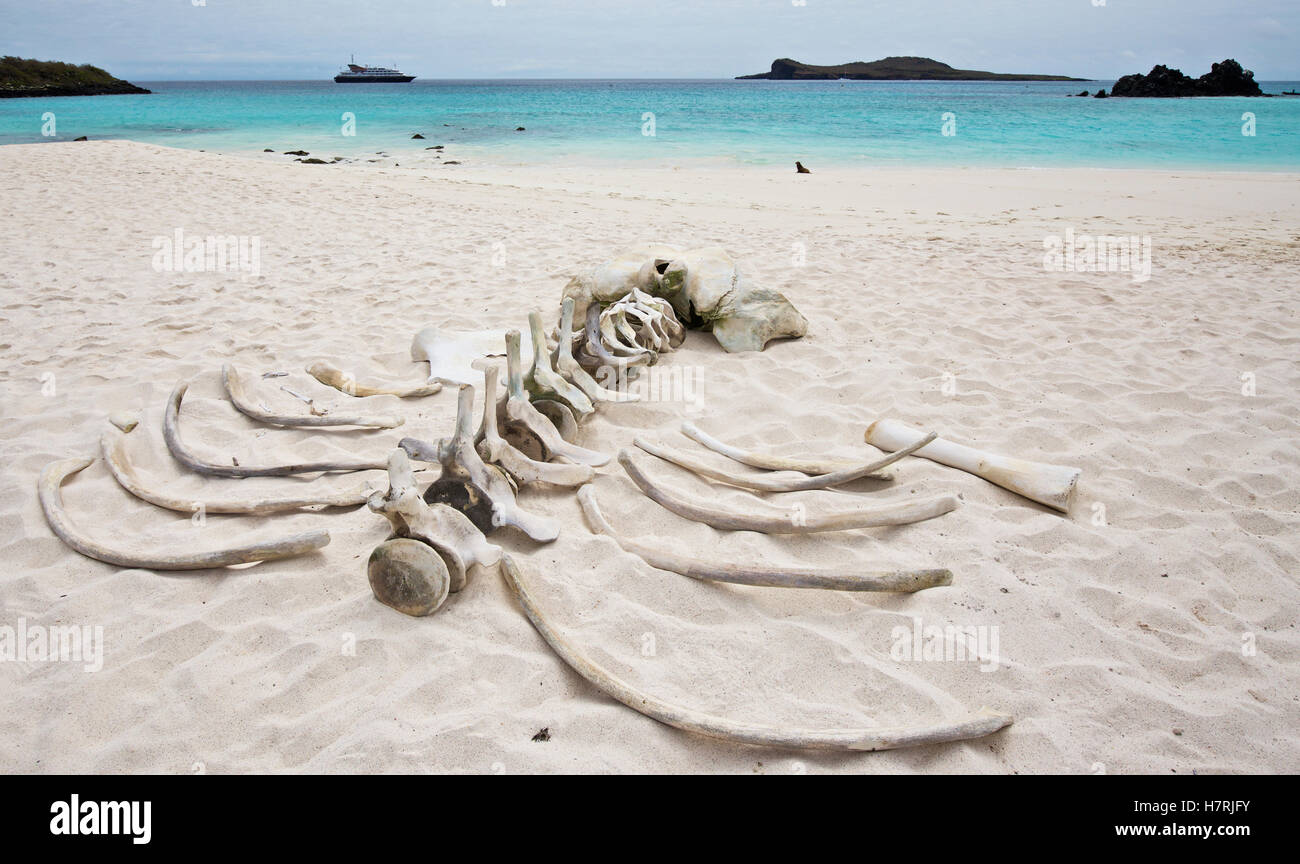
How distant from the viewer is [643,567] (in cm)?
252

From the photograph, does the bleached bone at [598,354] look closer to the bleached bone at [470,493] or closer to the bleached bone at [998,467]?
the bleached bone at [998,467]

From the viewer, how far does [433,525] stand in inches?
90.9

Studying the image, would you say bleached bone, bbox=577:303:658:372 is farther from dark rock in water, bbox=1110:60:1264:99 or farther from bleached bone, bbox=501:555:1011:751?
dark rock in water, bbox=1110:60:1264:99

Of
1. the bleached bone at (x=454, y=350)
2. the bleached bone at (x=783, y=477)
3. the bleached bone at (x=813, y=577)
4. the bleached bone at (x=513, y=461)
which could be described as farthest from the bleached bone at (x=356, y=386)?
the bleached bone at (x=813, y=577)

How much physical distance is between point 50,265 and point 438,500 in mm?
6141

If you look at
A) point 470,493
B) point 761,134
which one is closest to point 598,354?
point 470,493

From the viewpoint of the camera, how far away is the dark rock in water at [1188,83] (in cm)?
5294

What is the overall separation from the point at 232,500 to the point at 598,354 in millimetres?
1979

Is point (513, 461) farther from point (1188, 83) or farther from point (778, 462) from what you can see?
point (1188, 83)

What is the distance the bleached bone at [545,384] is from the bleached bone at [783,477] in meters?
0.41

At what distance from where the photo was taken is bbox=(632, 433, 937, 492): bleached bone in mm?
2855

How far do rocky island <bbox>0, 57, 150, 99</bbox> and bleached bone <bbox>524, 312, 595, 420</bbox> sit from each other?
65535mm

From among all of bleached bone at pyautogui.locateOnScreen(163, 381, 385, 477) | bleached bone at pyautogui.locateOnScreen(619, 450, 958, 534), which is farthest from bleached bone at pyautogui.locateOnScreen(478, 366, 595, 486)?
bleached bone at pyautogui.locateOnScreen(163, 381, 385, 477)
